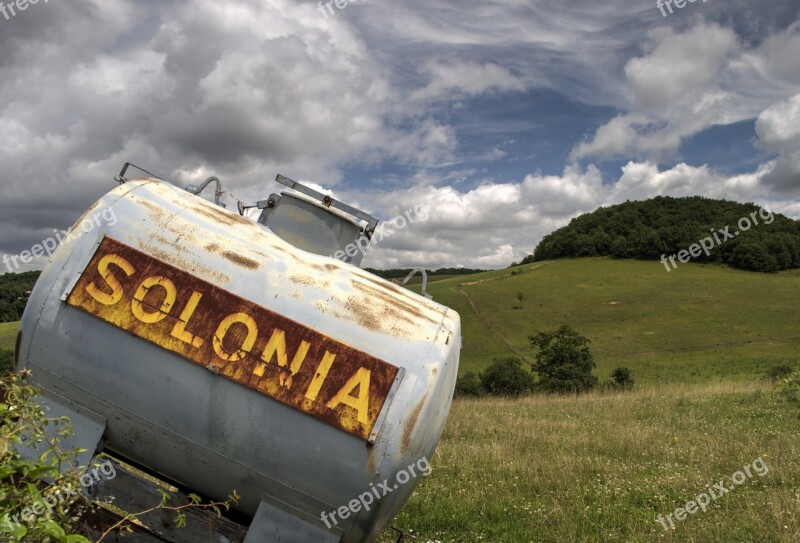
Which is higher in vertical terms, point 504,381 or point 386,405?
point 504,381

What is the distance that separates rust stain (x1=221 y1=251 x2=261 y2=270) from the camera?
4.03 m

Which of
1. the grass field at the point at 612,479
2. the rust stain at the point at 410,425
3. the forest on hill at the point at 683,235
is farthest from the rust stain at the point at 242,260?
the forest on hill at the point at 683,235

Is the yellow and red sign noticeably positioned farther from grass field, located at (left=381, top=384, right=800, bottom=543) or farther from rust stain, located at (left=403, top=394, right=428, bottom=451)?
grass field, located at (left=381, top=384, right=800, bottom=543)

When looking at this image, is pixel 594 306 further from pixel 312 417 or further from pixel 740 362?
pixel 312 417

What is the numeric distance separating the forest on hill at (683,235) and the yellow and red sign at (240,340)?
255 feet

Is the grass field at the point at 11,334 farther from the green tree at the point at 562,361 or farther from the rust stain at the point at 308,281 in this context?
the green tree at the point at 562,361

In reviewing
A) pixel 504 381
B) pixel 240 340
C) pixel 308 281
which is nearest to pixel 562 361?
pixel 504 381

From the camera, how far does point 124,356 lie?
3.80 meters

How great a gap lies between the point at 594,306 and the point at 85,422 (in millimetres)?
67308
